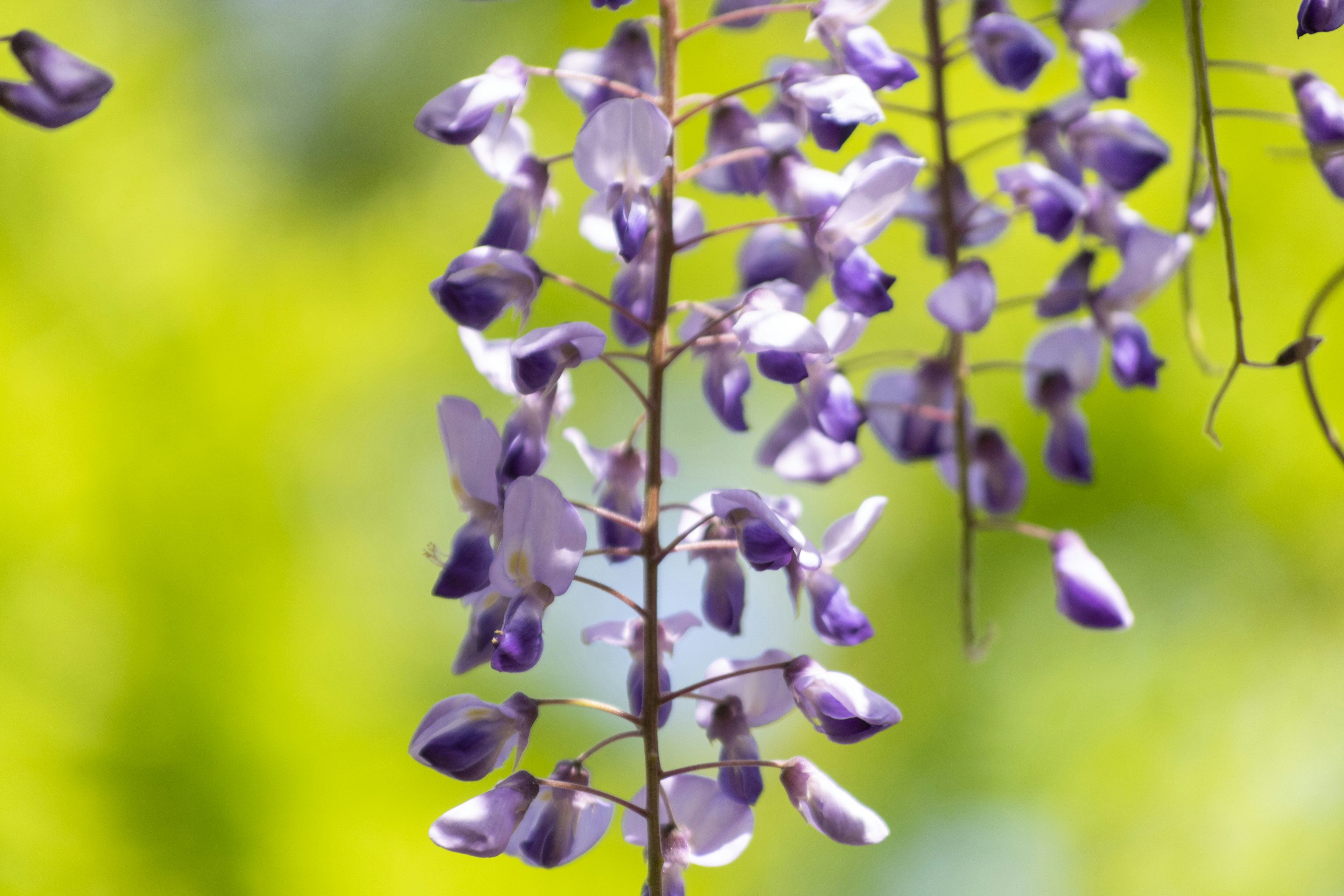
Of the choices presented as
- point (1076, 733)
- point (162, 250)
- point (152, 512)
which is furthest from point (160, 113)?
point (1076, 733)

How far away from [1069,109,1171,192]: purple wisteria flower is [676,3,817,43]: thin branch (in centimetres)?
20

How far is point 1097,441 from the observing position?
2.79m

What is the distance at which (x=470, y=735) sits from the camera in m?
0.46

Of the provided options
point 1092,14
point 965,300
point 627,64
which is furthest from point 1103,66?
point 627,64

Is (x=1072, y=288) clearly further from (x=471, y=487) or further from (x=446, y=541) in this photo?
(x=446, y=541)

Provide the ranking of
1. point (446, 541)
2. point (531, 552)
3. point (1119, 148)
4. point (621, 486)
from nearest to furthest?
1. point (531, 552)
2. point (621, 486)
3. point (1119, 148)
4. point (446, 541)

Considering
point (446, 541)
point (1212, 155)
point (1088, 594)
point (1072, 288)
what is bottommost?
point (446, 541)

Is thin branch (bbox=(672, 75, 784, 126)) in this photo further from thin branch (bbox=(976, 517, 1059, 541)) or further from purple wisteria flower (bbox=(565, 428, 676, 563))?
thin branch (bbox=(976, 517, 1059, 541))

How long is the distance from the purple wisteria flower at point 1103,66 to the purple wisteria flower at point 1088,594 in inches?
9.7

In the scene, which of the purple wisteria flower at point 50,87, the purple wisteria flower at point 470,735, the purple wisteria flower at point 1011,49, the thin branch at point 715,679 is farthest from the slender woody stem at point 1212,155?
the purple wisteria flower at point 50,87

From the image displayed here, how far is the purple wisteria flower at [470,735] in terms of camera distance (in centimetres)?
46

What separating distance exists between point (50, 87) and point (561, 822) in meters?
Answer: 0.35

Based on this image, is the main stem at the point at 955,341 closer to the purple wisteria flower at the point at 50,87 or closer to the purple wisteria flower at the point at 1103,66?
the purple wisteria flower at the point at 1103,66

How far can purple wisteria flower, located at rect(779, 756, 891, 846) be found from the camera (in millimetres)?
465
